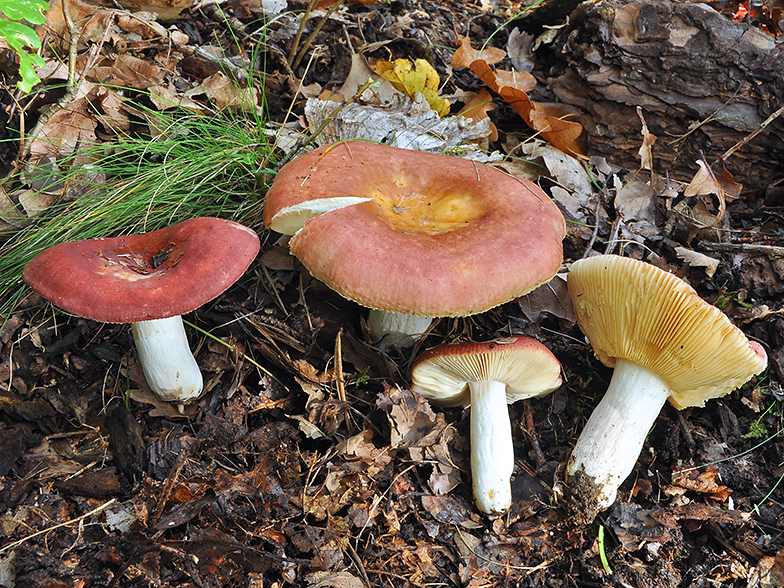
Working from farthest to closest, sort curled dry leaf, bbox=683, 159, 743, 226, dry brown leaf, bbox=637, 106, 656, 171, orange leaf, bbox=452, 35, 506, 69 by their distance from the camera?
orange leaf, bbox=452, 35, 506, 69
dry brown leaf, bbox=637, 106, 656, 171
curled dry leaf, bbox=683, 159, 743, 226

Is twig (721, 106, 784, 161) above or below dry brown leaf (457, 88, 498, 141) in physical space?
below

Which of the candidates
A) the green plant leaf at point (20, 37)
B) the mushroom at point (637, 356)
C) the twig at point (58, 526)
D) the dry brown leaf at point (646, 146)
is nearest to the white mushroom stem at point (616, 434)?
the mushroom at point (637, 356)

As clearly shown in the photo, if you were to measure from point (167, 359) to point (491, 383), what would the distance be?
5.36 feet

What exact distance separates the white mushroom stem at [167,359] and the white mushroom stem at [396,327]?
100cm

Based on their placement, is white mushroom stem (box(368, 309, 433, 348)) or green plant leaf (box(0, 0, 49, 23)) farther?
white mushroom stem (box(368, 309, 433, 348))

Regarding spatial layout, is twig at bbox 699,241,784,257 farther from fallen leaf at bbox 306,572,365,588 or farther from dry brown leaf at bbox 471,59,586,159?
fallen leaf at bbox 306,572,365,588

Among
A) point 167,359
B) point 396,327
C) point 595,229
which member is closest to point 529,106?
point 595,229

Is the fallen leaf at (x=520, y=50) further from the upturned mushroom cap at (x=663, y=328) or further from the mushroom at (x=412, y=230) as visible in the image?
the upturned mushroom cap at (x=663, y=328)

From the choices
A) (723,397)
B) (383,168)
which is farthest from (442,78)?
(723,397)

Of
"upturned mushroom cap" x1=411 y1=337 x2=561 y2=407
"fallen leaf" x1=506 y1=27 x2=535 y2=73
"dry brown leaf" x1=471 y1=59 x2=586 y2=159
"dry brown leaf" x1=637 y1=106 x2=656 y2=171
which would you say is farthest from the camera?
"fallen leaf" x1=506 y1=27 x2=535 y2=73

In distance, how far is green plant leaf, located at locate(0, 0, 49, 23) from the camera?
2.05 m

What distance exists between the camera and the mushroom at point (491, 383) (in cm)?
262

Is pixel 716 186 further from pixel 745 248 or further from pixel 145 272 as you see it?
pixel 145 272

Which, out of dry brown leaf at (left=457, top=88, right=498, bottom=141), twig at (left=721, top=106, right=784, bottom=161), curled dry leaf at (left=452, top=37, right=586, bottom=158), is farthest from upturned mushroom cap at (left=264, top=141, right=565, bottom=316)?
twig at (left=721, top=106, right=784, bottom=161)
